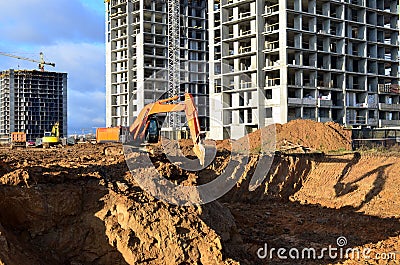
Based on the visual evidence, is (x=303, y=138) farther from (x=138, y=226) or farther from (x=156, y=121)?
(x=138, y=226)

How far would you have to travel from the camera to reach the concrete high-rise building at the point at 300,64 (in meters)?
44.5

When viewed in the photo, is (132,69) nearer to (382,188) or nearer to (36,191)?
(382,188)

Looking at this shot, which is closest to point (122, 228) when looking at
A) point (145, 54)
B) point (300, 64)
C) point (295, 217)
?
point (295, 217)

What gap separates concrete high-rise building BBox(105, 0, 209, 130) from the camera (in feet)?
212

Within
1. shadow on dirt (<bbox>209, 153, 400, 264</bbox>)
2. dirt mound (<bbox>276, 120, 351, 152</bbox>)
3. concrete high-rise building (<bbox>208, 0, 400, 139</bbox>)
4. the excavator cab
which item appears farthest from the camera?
concrete high-rise building (<bbox>208, 0, 400, 139</bbox>)

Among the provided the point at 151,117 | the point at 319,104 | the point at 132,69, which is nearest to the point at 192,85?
the point at 132,69

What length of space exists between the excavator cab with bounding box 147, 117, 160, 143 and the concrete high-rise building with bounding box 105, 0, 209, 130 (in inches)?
1484

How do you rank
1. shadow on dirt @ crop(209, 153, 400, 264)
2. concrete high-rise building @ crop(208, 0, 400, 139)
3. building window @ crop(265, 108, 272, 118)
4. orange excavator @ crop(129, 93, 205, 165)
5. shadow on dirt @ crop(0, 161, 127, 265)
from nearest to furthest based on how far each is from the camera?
shadow on dirt @ crop(0, 161, 127, 265), shadow on dirt @ crop(209, 153, 400, 264), orange excavator @ crop(129, 93, 205, 165), concrete high-rise building @ crop(208, 0, 400, 139), building window @ crop(265, 108, 272, 118)

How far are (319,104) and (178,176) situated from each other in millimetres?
36529

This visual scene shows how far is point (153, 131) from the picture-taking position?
2334 cm

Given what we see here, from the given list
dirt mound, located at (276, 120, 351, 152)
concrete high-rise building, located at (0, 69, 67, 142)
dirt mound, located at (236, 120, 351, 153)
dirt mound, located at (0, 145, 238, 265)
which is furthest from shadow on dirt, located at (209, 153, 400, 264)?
concrete high-rise building, located at (0, 69, 67, 142)

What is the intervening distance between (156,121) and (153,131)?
1.96ft

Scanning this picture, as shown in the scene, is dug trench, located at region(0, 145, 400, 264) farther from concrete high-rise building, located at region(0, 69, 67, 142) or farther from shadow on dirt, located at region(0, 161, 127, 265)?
concrete high-rise building, located at region(0, 69, 67, 142)

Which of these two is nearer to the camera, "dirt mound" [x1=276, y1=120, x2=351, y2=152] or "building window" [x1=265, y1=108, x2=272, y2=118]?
"dirt mound" [x1=276, y1=120, x2=351, y2=152]
